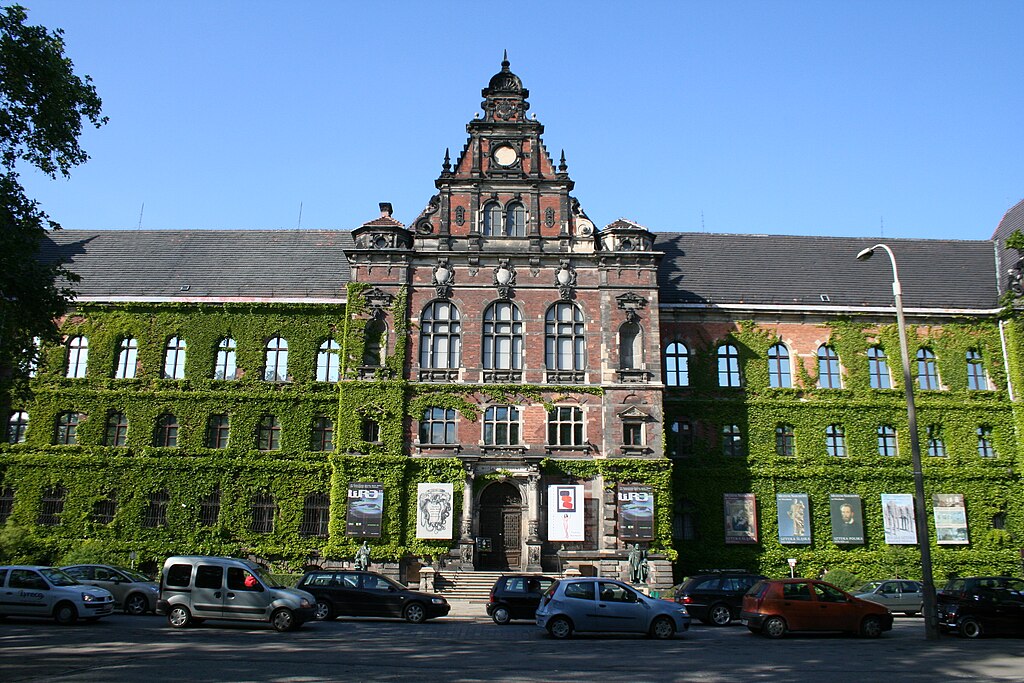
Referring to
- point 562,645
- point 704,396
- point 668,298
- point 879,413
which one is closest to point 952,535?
point 879,413

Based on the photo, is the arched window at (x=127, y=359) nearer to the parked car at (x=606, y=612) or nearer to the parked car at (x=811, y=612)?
the parked car at (x=606, y=612)

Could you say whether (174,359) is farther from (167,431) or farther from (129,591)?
(129,591)

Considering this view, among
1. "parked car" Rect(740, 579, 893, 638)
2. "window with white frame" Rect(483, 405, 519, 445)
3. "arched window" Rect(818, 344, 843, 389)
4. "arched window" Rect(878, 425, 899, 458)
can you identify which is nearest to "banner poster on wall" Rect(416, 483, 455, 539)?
"window with white frame" Rect(483, 405, 519, 445)

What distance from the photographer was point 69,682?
1212cm

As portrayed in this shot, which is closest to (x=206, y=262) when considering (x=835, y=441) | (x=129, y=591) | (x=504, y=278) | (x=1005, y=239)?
(x=504, y=278)

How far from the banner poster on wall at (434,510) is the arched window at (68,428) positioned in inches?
637

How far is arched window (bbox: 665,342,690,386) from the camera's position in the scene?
3778 cm

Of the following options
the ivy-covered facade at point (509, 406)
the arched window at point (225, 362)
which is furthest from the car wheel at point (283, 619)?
the arched window at point (225, 362)

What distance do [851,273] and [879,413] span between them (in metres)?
7.97

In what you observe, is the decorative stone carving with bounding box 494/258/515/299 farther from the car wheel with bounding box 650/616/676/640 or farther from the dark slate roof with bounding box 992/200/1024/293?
the dark slate roof with bounding box 992/200/1024/293

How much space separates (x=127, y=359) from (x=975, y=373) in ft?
129

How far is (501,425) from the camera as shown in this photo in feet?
113

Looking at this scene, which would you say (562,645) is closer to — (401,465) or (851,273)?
(401,465)

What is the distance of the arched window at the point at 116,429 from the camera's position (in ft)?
120
